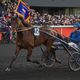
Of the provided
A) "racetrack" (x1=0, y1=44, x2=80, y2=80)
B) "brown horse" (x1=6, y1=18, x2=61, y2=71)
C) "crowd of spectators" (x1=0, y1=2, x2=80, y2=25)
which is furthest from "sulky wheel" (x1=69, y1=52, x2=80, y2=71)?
"crowd of spectators" (x1=0, y1=2, x2=80, y2=25)

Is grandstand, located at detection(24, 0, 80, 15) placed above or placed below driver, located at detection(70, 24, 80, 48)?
above

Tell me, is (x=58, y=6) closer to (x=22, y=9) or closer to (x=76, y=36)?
(x=22, y=9)

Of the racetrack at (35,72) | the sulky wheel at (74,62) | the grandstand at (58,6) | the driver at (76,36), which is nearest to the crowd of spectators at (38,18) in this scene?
the racetrack at (35,72)

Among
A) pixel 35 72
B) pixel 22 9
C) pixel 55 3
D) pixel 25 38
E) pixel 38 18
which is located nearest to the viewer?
pixel 35 72

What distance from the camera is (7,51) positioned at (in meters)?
19.6

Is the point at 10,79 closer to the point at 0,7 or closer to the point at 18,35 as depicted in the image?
the point at 18,35

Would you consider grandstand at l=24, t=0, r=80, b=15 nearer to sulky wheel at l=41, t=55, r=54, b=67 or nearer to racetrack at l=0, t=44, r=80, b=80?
racetrack at l=0, t=44, r=80, b=80

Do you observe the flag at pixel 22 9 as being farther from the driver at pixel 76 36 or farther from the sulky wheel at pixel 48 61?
the driver at pixel 76 36

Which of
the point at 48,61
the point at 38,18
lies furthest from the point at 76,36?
the point at 38,18

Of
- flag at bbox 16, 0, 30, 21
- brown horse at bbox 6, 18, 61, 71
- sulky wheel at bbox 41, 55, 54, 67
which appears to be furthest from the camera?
flag at bbox 16, 0, 30, 21

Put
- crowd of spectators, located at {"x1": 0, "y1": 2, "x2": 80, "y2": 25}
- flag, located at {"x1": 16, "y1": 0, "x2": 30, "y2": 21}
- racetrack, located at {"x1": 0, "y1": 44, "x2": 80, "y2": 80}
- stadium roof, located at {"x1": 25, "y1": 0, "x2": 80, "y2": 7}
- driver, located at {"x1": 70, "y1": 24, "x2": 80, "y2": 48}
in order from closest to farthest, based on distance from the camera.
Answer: racetrack, located at {"x1": 0, "y1": 44, "x2": 80, "y2": 80}, driver, located at {"x1": 70, "y1": 24, "x2": 80, "y2": 48}, flag, located at {"x1": 16, "y1": 0, "x2": 30, "y2": 21}, crowd of spectators, located at {"x1": 0, "y1": 2, "x2": 80, "y2": 25}, stadium roof, located at {"x1": 25, "y1": 0, "x2": 80, "y2": 7}

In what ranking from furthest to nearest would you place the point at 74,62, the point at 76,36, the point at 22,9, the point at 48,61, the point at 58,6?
the point at 58,6 < the point at 22,9 < the point at 76,36 < the point at 48,61 < the point at 74,62

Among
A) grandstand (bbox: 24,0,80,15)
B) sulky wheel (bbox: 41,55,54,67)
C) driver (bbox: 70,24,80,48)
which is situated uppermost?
grandstand (bbox: 24,0,80,15)

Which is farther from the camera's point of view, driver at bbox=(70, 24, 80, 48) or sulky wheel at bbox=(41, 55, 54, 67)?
driver at bbox=(70, 24, 80, 48)
